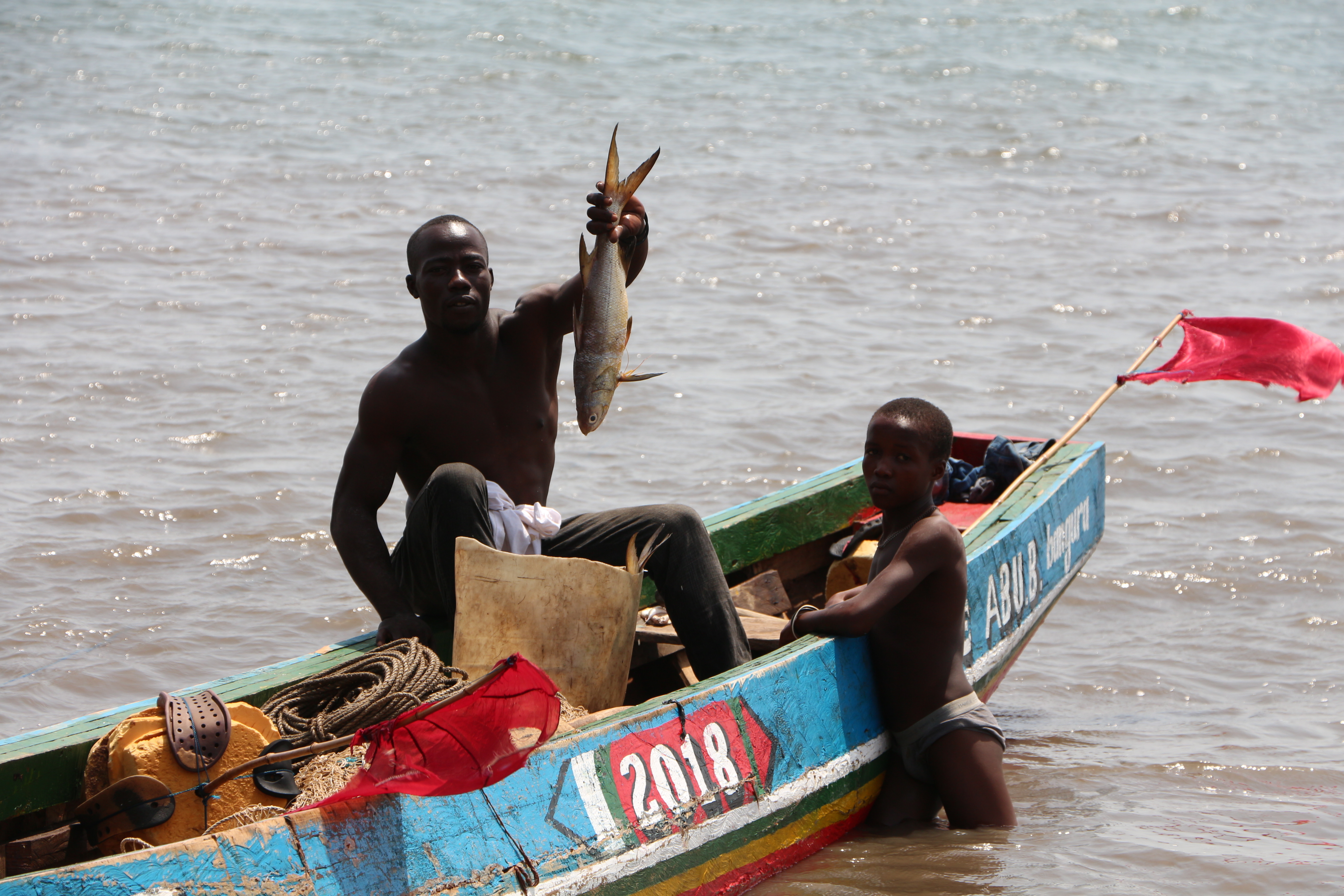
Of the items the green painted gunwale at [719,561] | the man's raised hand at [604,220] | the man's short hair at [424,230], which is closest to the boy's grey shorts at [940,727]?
the green painted gunwale at [719,561]

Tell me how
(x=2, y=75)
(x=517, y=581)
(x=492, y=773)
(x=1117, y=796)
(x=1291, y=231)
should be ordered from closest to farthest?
(x=492, y=773) → (x=517, y=581) → (x=1117, y=796) → (x=1291, y=231) → (x=2, y=75)

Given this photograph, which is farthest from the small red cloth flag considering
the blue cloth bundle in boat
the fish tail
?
the fish tail

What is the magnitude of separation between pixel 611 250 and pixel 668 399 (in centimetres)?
626

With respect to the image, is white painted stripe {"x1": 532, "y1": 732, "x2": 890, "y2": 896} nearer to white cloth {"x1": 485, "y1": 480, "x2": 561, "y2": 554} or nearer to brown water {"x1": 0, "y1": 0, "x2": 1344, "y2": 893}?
brown water {"x1": 0, "y1": 0, "x2": 1344, "y2": 893}

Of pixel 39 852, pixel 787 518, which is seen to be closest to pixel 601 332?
pixel 39 852

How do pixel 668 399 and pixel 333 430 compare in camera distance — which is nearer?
pixel 333 430

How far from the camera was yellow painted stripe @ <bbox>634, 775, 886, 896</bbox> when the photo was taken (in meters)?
3.42

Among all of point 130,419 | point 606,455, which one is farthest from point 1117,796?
point 130,419

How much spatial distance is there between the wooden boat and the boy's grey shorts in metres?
0.09

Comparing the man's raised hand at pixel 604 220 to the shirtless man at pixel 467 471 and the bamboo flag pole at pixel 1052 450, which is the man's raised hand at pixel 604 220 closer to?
the shirtless man at pixel 467 471

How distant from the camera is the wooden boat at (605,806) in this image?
2730 mm

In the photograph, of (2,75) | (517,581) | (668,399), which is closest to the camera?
(517,581)

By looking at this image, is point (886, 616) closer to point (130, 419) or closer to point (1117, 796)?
point (1117, 796)

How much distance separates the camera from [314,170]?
14977 millimetres
